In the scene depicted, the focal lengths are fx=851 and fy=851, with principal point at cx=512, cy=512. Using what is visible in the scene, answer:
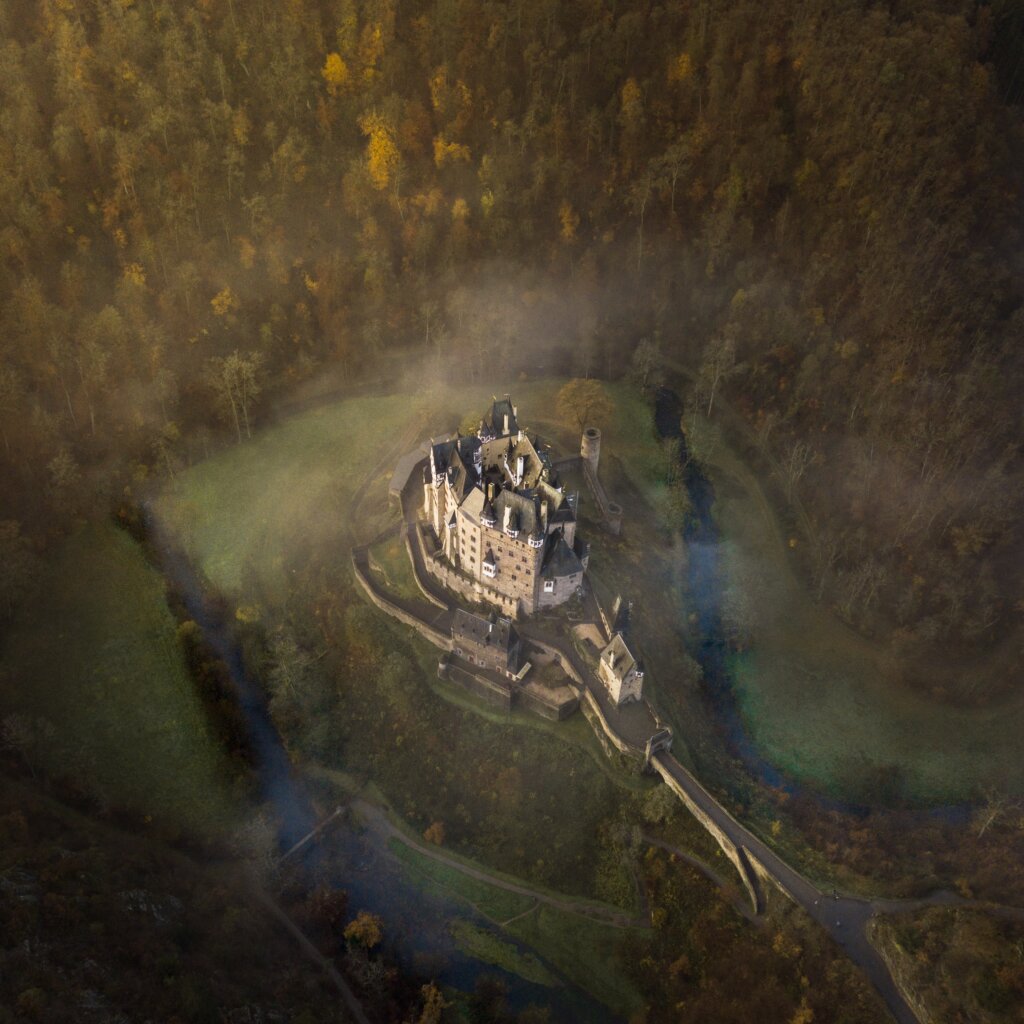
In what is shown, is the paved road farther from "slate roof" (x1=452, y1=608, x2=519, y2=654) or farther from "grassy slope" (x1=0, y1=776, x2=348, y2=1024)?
"grassy slope" (x1=0, y1=776, x2=348, y2=1024)

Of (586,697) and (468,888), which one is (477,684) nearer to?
(586,697)

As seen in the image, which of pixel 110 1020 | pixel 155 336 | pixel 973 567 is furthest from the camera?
pixel 155 336

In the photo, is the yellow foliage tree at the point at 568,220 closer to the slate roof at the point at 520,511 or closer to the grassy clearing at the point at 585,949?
the slate roof at the point at 520,511

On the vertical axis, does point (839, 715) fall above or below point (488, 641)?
below

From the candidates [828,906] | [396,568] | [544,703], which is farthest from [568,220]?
[828,906]

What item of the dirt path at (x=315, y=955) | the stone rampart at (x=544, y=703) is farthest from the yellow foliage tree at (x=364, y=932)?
the stone rampart at (x=544, y=703)

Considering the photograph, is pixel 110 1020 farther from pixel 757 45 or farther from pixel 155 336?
pixel 757 45

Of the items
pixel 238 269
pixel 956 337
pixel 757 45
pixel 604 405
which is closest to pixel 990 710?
pixel 956 337
